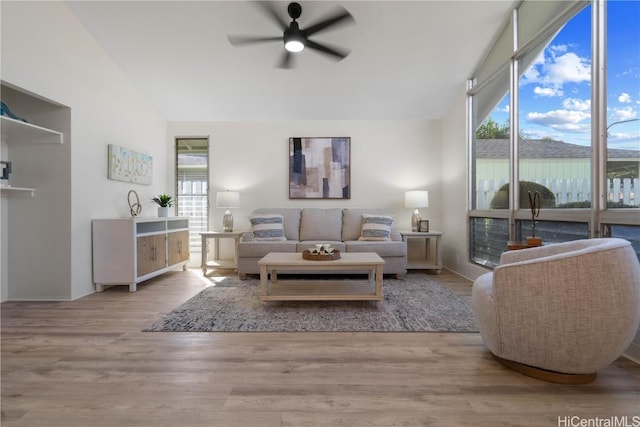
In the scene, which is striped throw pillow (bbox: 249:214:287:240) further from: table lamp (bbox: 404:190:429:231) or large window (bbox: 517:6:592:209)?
large window (bbox: 517:6:592:209)

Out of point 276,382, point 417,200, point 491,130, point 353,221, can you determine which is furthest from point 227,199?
point 491,130

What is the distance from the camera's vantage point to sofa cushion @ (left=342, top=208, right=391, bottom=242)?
466 cm

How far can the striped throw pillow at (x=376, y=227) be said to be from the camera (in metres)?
4.35

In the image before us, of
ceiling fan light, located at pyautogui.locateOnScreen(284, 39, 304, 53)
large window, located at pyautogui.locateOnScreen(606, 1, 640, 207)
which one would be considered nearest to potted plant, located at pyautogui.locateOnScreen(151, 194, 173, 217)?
ceiling fan light, located at pyautogui.locateOnScreen(284, 39, 304, 53)

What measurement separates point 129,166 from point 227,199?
134cm

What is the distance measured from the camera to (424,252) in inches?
194

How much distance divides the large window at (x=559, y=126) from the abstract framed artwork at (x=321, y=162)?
194 centimetres

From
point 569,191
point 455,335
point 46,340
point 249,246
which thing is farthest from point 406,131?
point 46,340

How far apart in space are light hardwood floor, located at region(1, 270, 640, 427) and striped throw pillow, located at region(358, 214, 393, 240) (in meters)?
2.17

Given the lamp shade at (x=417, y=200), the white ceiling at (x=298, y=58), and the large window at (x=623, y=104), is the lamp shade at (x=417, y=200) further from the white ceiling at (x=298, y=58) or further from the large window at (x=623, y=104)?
the large window at (x=623, y=104)

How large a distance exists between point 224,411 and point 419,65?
4.17 meters

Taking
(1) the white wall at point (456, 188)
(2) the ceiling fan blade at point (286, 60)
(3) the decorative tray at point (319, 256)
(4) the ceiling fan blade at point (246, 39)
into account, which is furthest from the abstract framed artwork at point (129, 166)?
(1) the white wall at point (456, 188)

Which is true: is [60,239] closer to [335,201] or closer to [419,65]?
[335,201]

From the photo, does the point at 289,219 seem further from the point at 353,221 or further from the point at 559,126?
the point at 559,126
